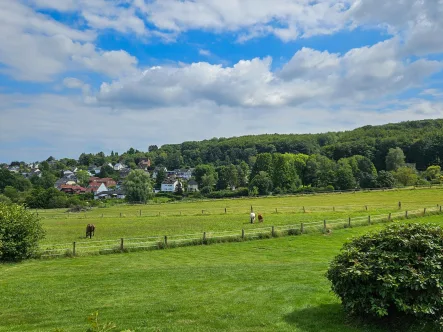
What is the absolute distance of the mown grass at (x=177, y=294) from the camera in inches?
424

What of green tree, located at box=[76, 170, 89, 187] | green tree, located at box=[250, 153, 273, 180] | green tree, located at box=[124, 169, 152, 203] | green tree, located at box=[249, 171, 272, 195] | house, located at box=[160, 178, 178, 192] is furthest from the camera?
green tree, located at box=[76, 170, 89, 187]

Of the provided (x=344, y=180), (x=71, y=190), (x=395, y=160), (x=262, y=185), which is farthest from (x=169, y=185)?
(x=395, y=160)

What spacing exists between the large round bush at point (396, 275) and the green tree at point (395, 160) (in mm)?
118750

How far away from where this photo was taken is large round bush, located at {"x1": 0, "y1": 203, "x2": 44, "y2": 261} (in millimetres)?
21031

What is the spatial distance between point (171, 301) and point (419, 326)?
7361 mm

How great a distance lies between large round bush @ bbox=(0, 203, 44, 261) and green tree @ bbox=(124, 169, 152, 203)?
69864 mm

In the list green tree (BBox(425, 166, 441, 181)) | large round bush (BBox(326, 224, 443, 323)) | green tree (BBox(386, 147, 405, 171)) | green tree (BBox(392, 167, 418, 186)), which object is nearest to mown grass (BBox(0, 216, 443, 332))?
large round bush (BBox(326, 224, 443, 323))

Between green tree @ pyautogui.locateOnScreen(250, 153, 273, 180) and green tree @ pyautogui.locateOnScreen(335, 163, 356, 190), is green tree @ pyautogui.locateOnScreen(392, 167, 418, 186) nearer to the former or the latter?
green tree @ pyautogui.locateOnScreen(335, 163, 356, 190)

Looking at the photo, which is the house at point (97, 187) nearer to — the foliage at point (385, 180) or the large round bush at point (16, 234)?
the foliage at point (385, 180)

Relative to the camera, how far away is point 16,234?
A: 851 inches

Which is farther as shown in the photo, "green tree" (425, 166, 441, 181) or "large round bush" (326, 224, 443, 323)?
"green tree" (425, 166, 441, 181)

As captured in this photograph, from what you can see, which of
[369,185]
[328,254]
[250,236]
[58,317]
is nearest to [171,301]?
[58,317]

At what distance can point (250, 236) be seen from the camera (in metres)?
27.6

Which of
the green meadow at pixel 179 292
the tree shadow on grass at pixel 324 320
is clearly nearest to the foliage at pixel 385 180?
the green meadow at pixel 179 292
